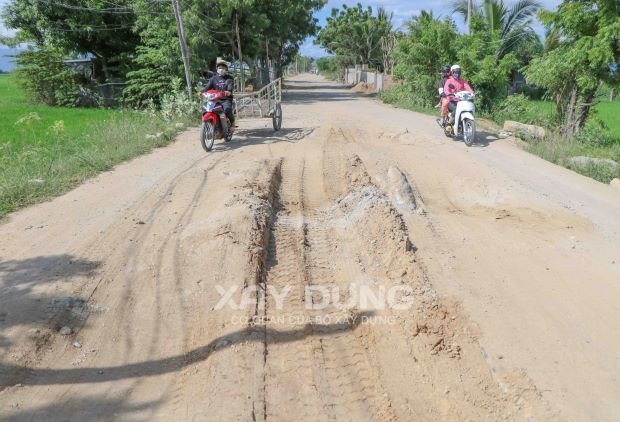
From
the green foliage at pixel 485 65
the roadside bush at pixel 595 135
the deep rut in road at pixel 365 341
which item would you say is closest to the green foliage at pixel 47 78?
the green foliage at pixel 485 65

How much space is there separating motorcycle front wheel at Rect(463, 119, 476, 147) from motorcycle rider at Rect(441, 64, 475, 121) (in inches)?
24.3

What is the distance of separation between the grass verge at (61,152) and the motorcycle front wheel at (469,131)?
6895 mm

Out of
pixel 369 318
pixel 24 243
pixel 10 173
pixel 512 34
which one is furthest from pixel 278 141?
pixel 512 34

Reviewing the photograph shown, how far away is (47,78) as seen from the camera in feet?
65.2

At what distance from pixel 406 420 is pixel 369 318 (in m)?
1.06

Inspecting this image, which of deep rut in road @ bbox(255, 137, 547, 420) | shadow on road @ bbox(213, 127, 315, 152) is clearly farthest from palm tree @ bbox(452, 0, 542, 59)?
deep rut in road @ bbox(255, 137, 547, 420)

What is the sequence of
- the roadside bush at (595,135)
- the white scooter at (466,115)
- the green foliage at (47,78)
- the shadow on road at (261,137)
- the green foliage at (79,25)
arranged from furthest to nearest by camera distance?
the green foliage at (47,78)
the green foliage at (79,25)
the roadside bush at (595,135)
the white scooter at (466,115)
the shadow on road at (261,137)

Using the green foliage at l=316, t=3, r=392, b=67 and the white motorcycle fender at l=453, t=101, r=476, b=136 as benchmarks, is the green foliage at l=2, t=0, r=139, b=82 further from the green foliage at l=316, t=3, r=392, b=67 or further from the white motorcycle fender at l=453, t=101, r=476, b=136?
the green foliage at l=316, t=3, r=392, b=67

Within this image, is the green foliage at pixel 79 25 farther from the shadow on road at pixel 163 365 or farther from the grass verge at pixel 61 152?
the shadow on road at pixel 163 365

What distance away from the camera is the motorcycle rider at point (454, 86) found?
10.4 meters

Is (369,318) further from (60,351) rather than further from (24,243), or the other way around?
(24,243)

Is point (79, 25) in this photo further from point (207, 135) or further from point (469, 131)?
A: point (469, 131)

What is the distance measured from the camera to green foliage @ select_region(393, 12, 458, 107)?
17656 mm

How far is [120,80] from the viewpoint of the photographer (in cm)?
2164
